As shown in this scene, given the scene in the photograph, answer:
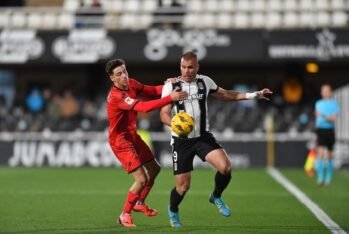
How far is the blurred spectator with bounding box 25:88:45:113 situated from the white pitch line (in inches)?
307

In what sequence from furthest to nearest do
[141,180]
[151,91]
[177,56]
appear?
1. [177,56]
2. [151,91]
3. [141,180]

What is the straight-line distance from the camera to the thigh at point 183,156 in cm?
967

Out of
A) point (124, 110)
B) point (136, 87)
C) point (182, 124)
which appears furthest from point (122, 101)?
point (182, 124)

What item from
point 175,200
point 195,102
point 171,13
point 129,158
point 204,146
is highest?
point 171,13

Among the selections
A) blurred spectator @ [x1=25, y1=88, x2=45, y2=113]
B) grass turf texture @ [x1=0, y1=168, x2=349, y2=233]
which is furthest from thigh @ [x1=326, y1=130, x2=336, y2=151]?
blurred spectator @ [x1=25, y1=88, x2=45, y2=113]

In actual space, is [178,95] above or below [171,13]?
below

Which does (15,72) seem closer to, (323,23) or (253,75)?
(253,75)

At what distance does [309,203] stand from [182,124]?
14.5ft

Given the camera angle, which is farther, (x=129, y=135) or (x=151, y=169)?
(x=151, y=169)

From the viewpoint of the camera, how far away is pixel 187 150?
9.70 m

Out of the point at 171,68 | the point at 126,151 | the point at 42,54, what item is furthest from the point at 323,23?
the point at 126,151

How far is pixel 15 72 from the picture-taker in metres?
27.8

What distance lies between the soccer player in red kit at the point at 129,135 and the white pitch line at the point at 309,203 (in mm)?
2279

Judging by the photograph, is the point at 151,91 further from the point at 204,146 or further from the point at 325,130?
the point at 325,130
